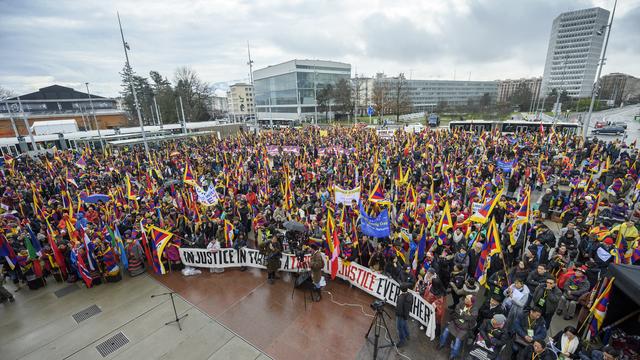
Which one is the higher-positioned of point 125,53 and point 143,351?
point 125,53

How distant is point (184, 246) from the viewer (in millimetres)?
10273

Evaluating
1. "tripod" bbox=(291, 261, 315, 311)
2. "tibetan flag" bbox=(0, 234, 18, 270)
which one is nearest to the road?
"tripod" bbox=(291, 261, 315, 311)

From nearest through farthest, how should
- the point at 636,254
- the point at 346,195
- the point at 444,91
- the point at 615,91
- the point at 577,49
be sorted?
1. the point at 636,254
2. the point at 346,195
3. the point at 615,91
4. the point at 577,49
5. the point at 444,91

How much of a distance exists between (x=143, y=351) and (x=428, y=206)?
958 cm

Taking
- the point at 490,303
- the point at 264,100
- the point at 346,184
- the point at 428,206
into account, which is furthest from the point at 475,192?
the point at 264,100

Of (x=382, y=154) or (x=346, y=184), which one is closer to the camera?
(x=346, y=184)

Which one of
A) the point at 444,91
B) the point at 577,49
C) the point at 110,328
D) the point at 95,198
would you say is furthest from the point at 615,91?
the point at 110,328

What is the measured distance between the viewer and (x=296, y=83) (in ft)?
257

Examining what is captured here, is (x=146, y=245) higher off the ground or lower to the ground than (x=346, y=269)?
higher

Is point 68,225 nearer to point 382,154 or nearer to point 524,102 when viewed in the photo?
point 382,154

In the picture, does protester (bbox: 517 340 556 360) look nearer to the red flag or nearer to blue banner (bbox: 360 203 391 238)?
blue banner (bbox: 360 203 391 238)

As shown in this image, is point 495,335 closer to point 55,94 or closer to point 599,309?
point 599,309

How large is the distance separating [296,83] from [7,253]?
7487 cm

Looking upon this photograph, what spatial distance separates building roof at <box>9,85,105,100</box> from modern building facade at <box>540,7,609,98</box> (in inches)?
6040
